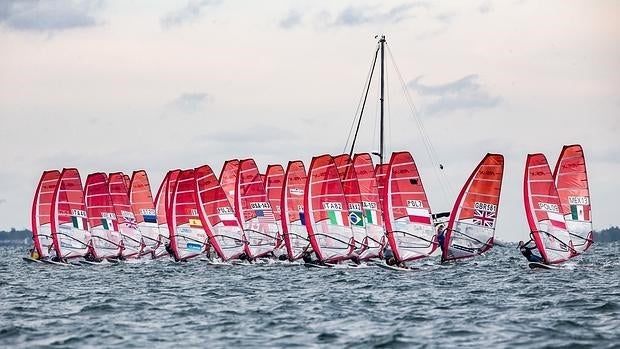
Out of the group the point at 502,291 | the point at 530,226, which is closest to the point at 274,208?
the point at 530,226

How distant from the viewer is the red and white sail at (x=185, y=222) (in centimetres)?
6166

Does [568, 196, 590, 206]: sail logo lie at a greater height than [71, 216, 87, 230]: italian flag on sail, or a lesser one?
lesser

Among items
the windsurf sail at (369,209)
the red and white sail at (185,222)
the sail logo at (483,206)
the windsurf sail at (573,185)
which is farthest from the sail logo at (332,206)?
the red and white sail at (185,222)

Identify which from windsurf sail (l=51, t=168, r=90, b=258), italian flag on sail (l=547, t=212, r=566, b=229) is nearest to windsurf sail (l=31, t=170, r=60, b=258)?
windsurf sail (l=51, t=168, r=90, b=258)

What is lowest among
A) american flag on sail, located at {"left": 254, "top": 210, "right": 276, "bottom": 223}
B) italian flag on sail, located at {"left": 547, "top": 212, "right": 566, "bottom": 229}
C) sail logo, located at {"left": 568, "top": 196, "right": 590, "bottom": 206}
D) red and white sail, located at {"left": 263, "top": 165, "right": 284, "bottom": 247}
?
italian flag on sail, located at {"left": 547, "top": 212, "right": 566, "bottom": 229}

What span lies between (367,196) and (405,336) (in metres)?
28.5

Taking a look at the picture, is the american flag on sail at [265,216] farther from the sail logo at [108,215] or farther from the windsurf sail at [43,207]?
the windsurf sail at [43,207]

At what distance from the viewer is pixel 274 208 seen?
65625 mm

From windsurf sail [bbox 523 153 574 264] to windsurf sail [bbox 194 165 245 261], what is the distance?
52.3 ft

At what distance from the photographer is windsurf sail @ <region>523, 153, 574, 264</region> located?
164 ft

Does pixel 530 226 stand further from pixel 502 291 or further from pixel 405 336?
pixel 405 336

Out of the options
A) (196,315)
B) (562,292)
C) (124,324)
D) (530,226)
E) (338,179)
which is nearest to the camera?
(124,324)

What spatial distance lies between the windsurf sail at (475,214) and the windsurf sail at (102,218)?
70.6ft

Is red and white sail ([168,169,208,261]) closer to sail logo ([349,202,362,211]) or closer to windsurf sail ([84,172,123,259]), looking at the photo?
windsurf sail ([84,172,123,259])
